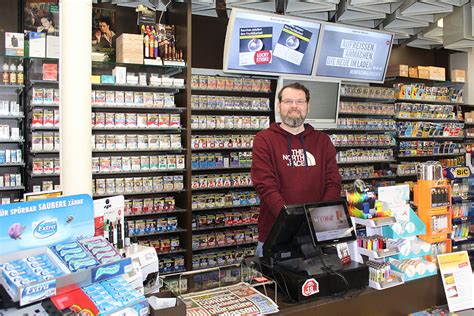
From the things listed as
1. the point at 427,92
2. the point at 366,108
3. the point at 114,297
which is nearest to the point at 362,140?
the point at 366,108

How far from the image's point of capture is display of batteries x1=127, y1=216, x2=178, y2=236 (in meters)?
4.87

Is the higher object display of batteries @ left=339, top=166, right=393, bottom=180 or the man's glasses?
the man's glasses

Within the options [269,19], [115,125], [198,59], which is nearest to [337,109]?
[269,19]

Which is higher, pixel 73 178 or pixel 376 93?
pixel 376 93

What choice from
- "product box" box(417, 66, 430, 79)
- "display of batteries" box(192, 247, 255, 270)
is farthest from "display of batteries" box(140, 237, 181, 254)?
"product box" box(417, 66, 430, 79)

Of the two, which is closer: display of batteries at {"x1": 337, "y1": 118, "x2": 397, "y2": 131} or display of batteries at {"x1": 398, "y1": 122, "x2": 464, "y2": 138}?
display of batteries at {"x1": 337, "y1": 118, "x2": 397, "y2": 131}

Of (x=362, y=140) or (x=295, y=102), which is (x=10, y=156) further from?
(x=362, y=140)

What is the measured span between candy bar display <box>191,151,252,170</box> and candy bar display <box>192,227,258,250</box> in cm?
82

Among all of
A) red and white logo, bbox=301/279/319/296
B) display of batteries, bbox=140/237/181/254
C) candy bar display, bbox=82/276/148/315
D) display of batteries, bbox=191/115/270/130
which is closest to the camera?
candy bar display, bbox=82/276/148/315

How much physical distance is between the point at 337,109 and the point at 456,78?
10.3 ft

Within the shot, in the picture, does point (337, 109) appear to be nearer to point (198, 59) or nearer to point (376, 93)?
point (376, 93)

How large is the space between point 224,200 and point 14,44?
2783 mm

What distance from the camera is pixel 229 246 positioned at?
5.65m

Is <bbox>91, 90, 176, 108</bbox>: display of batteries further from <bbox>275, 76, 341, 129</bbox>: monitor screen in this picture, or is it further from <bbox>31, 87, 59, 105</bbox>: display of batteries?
<bbox>275, 76, 341, 129</bbox>: monitor screen
